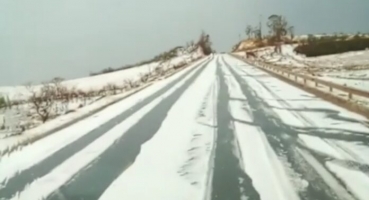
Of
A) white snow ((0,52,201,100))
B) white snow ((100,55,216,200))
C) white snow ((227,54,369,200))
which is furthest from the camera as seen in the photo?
white snow ((0,52,201,100))

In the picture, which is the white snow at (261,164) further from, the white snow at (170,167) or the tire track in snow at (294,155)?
the white snow at (170,167)

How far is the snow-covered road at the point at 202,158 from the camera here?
23.5 feet

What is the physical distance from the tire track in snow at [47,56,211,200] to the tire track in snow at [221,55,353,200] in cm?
292

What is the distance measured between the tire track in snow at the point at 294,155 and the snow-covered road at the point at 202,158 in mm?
17

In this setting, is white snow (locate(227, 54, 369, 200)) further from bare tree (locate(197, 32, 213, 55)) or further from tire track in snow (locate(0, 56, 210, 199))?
bare tree (locate(197, 32, 213, 55))

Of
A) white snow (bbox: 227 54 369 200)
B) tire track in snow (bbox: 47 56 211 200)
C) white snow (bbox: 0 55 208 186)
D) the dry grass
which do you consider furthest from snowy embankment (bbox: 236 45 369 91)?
tire track in snow (bbox: 47 56 211 200)

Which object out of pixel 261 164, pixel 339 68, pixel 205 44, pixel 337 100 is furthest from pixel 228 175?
pixel 205 44

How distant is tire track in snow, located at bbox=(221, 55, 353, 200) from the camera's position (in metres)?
6.77

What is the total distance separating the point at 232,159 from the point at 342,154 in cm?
209

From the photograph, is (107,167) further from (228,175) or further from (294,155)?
(294,155)

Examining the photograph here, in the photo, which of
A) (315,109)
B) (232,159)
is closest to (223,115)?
(315,109)

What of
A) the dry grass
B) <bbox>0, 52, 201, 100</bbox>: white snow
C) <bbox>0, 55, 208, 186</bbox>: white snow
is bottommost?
<bbox>0, 52, 201, 100</bbox>: white snow

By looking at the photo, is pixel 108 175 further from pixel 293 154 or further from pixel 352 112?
pixel 352 112

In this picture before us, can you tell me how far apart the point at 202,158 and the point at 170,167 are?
2.82 ft
